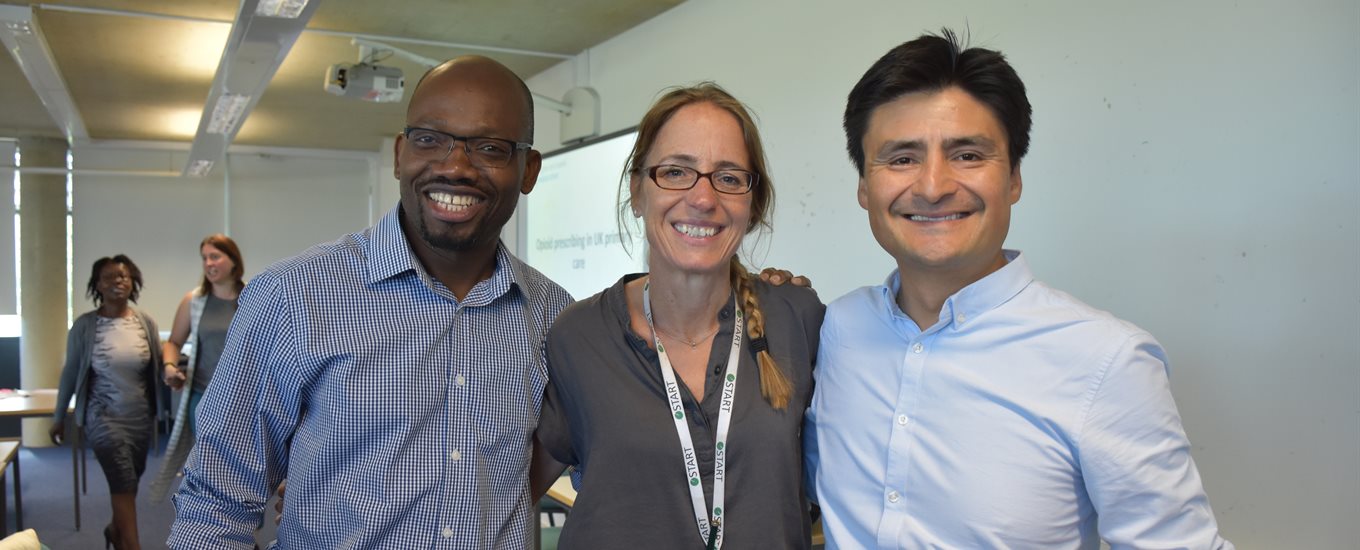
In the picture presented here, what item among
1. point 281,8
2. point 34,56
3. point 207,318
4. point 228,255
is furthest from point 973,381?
point 34,56

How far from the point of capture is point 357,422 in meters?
1.69

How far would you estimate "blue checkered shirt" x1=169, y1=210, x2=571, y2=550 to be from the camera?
66.3 inches

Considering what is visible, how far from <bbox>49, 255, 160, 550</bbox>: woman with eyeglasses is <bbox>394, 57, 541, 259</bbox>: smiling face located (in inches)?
178

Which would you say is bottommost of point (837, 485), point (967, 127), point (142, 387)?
point (142, 387)

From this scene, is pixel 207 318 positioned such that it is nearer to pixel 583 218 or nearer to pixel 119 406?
pixel 119 406

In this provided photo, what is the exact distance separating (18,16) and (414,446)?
15.1ft

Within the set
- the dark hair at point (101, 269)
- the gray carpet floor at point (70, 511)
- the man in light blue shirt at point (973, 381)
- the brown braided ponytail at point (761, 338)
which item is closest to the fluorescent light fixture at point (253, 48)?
the dark hair at point (101, 269)

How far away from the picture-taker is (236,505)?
1.71 metres

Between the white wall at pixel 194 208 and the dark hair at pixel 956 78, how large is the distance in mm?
10896

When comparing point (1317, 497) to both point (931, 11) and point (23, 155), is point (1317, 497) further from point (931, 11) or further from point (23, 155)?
point (23, 155)

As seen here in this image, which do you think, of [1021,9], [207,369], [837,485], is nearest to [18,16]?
[207,369]

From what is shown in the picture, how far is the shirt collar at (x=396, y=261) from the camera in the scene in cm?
177

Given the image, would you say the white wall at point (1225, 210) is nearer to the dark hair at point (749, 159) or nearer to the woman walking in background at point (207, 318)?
the dark hair at point (749, 159)

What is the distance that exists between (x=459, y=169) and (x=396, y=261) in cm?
21
